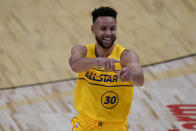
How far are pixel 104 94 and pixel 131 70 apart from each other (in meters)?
0.66

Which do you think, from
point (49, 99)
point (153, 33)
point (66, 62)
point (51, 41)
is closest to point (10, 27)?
point (51, 41)

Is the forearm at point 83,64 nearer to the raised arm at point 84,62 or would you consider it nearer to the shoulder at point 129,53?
the raised arm at point 84,62

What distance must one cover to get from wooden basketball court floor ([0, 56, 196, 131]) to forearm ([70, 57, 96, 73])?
8.63 feet

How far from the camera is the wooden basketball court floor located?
18.9 feet

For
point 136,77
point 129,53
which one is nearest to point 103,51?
point 129,53

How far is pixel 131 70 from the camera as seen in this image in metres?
2.96

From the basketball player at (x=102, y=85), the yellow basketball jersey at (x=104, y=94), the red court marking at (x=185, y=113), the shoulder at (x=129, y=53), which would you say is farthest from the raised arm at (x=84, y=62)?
the red court marking at (x=185, y=113)

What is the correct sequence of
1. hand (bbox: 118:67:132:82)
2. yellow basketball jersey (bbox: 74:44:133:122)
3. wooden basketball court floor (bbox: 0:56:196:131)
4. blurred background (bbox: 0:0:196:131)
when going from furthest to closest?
blurred background (bbox: 0:0:196:131) → wooden basketball court floor (bbox: 0:56:196:131) → yellow basketball jersey (bbox: 74:44:133:122) → hand (bbox: 118:67:132:82)

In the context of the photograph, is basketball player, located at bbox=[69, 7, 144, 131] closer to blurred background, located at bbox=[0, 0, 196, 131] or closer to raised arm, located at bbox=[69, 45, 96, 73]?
raised arm, located at bbox=[69, 45, 96, 73]

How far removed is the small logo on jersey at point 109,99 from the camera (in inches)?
138

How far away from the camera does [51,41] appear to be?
27.4ft

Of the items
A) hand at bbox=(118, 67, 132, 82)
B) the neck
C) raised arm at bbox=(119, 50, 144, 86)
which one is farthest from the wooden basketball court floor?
hand at bbox=(118, 67, 132, 82)

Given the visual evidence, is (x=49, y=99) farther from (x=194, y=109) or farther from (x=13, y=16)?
(x=13, y=16)

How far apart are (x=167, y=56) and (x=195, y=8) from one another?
7.33 feet
